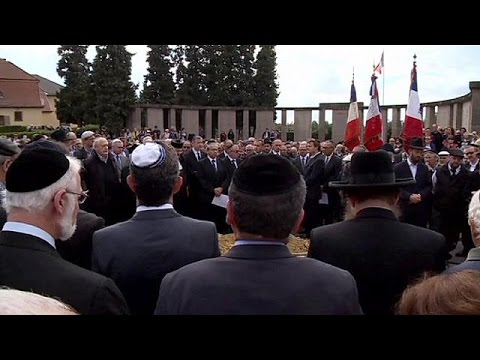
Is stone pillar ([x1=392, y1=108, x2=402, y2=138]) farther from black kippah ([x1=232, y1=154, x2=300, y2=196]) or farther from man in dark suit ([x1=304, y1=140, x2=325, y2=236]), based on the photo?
black kippah ([x1=232, y1=154, x2=300, y2=196])

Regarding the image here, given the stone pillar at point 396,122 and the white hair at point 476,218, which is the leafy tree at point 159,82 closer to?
the stone pillar at point 396,122

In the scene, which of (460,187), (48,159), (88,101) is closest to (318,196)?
(460,187)

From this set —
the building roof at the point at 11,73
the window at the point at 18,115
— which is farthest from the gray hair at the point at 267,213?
the building roof at the point at 11,73

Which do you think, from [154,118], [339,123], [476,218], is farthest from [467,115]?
[154,118]

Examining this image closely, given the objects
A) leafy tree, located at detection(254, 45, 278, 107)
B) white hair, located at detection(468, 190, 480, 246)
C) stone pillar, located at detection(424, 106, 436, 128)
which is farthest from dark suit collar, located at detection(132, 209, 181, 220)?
leafy tree, located at detection(254, 45, 278, 107)

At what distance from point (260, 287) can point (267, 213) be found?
0.28 m

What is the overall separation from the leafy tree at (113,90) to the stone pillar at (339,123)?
62.0 feet

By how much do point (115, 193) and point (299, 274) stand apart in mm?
7438

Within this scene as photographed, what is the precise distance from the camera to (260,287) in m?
1.96

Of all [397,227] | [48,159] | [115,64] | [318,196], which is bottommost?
[318,196]

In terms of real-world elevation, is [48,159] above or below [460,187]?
above

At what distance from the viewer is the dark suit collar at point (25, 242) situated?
2.17m

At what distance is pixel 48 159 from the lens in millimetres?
2316
